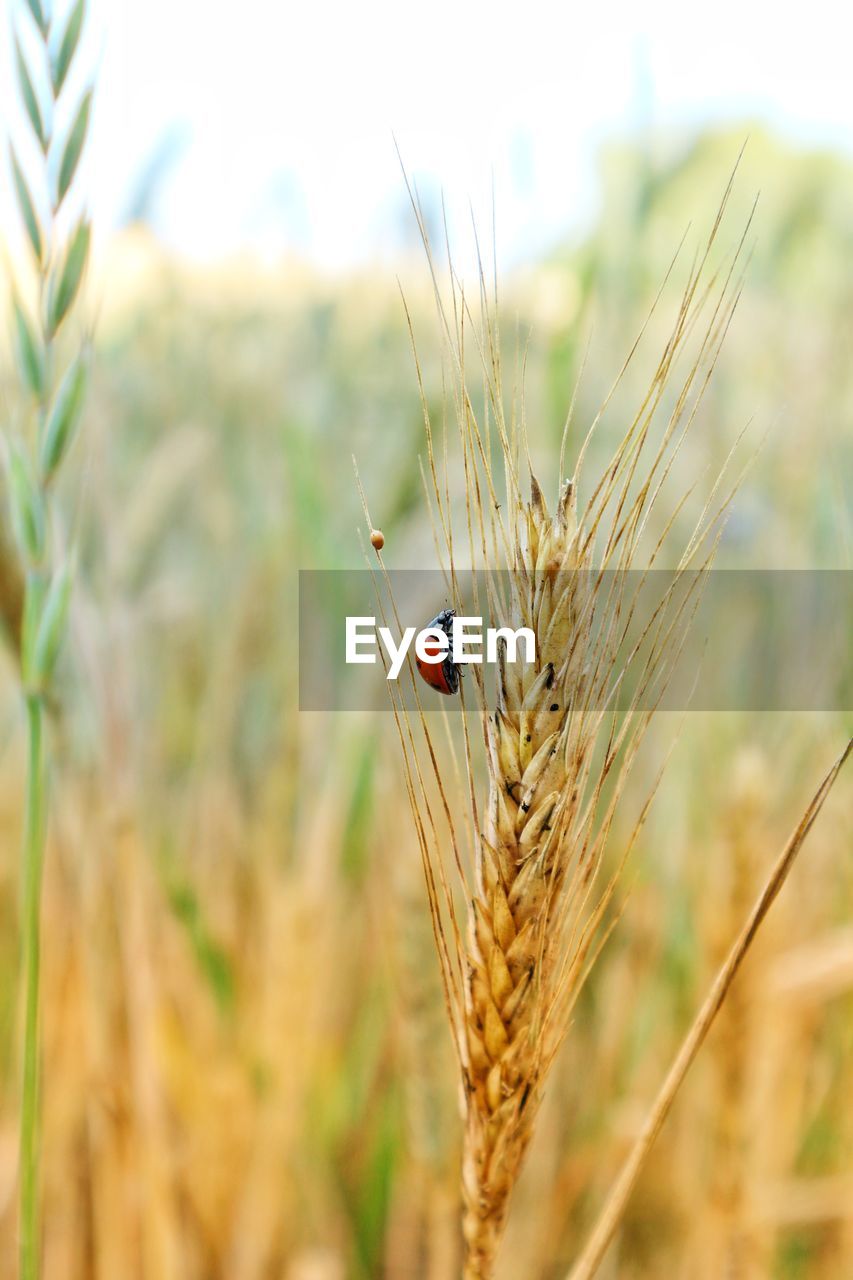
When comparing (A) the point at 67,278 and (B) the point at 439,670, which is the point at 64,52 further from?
(B) the point at 439,670

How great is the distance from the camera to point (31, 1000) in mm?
365

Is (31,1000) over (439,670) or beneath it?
beneath

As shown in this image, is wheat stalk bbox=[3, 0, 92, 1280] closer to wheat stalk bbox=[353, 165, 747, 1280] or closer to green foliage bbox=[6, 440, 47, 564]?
green foliage bbox=[6, 440, 47, 564]

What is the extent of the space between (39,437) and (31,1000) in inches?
A: 7.4

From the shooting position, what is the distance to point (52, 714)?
1.53ft

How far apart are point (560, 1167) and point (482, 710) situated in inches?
25.3

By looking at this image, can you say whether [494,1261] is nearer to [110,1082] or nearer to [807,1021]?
[110,1082]

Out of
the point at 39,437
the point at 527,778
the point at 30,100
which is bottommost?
the point at 527,778

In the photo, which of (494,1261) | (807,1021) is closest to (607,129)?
(807,1021)

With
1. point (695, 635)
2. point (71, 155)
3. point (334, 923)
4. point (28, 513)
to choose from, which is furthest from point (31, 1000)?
point (695, 635)

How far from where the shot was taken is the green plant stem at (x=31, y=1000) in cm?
36

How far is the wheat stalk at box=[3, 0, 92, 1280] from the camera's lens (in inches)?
13.6

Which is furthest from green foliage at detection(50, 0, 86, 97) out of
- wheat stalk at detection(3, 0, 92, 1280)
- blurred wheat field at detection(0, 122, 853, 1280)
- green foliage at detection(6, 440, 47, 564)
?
blurred wheat field at detection(0, 122, 853, 1280)

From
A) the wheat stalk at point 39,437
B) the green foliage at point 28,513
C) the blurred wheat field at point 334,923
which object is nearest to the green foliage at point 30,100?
the wheat stalk at point 39,437
